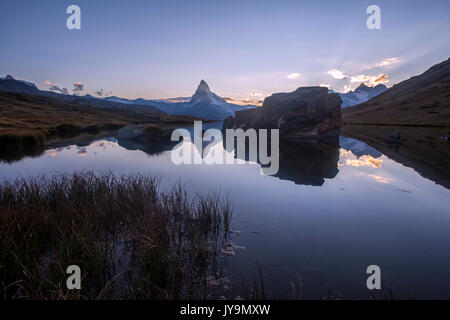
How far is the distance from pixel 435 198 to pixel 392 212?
391cm

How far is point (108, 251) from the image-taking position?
6184 mm

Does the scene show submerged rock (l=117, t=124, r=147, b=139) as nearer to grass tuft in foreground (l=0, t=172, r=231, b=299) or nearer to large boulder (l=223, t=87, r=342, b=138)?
large boulder (l=223, t=87, r=342, b=138)

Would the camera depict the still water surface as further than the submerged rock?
No

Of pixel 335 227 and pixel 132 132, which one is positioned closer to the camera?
pixel 335 227

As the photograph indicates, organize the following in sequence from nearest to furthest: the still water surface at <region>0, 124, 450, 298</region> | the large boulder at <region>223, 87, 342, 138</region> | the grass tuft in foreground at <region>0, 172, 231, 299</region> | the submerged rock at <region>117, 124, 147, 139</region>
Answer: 1. the grass tuft in foreground at <region>0, 172, 231, 299</region>
2. the still water surface at <region>0, 124, 450, 298</region>
3. the submerged rock at <region>117, 124, 147, 139</region>
4. the large boulder at <region>223, 87, 342, 138</region>

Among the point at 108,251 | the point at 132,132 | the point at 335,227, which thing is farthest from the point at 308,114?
the point at 108,251

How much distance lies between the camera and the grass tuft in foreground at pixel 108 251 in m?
4.48

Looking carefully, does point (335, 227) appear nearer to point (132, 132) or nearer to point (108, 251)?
A: point (108, 251)

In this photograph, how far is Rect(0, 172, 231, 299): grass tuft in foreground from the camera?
4484mm

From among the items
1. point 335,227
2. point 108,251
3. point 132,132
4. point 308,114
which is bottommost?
point 335,227

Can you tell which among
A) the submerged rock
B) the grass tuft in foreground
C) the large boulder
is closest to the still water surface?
the grass tuft in foreground

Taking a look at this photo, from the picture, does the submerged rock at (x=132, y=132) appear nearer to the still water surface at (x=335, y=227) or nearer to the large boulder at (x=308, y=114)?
the still water surface at (x=335, y=227)

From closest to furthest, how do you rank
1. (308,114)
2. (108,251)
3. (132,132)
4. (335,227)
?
(108,251) < (335,227) < (132,132) < (308,114)
